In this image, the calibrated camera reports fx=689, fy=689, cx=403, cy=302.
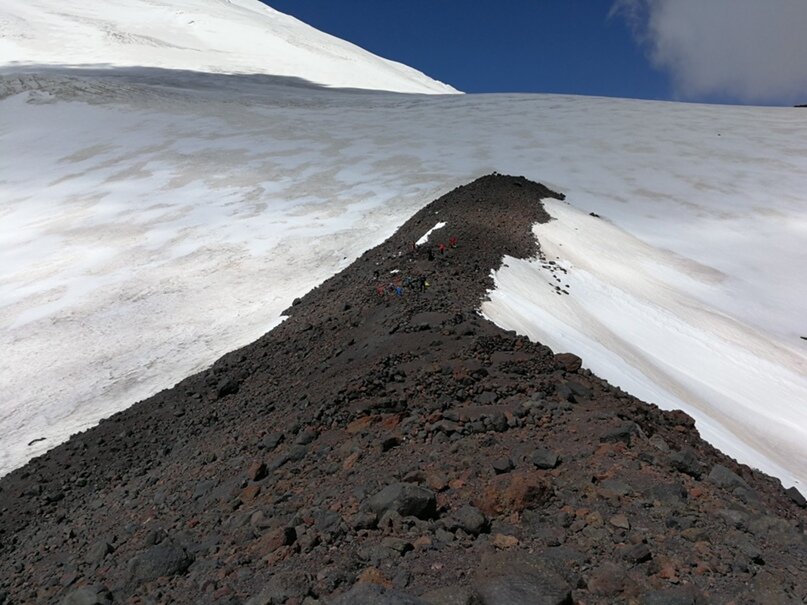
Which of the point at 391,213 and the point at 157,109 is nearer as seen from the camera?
the point at 391,213

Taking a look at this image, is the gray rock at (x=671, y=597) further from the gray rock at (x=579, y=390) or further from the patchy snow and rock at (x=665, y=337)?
the patchy snow and rock at (x=665, y=337)

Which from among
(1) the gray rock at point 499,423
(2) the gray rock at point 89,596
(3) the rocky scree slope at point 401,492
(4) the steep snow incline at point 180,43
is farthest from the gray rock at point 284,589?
(4) the steep snow incline at point 180,43

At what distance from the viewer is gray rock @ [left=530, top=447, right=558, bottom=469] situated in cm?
302

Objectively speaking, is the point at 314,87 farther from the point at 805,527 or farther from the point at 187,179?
the point at 805,527

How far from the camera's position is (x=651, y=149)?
1777 centimetres

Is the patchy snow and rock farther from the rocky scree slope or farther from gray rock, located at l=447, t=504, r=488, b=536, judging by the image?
gray rock, located at l=447, t=504, r=488, b=536

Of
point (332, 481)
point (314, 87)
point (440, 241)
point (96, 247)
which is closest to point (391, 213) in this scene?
point (440, 241)

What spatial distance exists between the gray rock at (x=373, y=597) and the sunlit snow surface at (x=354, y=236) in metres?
3.35

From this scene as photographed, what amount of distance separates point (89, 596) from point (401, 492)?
1.36 metres

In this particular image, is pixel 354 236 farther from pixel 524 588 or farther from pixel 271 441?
pixel 524 588

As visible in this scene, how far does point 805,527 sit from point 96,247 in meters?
9.97

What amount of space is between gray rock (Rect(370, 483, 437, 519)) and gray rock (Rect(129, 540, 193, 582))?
2.87 ft

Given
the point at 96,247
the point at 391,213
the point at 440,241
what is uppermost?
the point at 440,241

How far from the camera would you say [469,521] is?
2609mm
